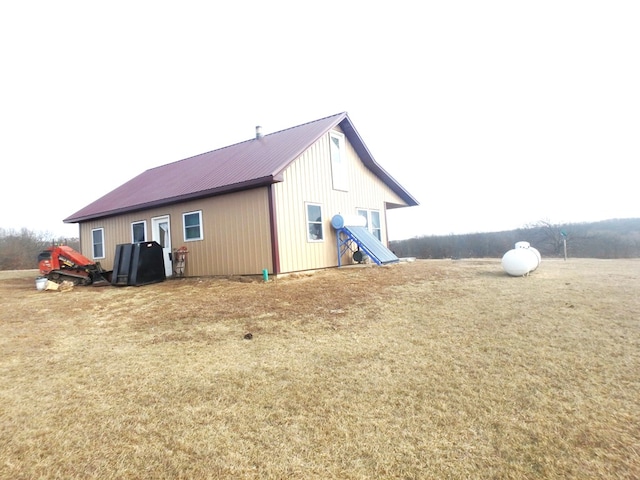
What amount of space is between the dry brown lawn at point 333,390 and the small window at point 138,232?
6.72 metres

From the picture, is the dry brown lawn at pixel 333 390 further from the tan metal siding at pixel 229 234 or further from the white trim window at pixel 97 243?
the white trim window at pixel 97 243

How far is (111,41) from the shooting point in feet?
39.7

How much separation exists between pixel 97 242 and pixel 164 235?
486cm

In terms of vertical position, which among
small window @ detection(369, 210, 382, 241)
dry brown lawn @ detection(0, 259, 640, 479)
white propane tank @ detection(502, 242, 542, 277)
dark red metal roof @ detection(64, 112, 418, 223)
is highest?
dark red metal roof @ detection(64, 112, 418, 223)

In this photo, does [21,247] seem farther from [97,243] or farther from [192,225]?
[192,225]

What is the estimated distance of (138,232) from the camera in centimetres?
1412

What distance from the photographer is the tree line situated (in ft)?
90.5

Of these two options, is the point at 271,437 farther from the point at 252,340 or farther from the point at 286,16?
the point at 286,16

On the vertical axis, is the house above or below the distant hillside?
above

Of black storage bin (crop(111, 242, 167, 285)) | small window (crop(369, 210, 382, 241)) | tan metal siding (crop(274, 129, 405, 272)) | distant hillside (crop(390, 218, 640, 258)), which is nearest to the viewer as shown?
tan metal siding (crop(274, 129, 405, 272))

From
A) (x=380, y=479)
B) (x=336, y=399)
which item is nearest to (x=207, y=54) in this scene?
(x=336, y=399)

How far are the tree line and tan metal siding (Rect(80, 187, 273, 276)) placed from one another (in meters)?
19.9

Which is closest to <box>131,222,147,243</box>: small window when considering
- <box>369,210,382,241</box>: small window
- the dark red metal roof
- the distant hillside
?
the dark red metal roof

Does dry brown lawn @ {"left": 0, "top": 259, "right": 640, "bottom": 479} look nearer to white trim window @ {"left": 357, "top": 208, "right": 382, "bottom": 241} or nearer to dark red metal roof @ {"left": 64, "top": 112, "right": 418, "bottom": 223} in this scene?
dark red metal roof @ {"left": 64, "top": 112, "right": 418, "bottom": 223}
